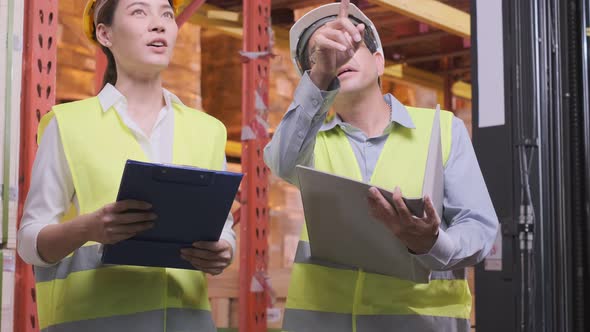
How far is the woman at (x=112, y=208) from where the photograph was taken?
6.68 feet

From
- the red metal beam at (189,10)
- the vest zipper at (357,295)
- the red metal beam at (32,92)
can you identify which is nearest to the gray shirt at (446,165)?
the vest zipper at (357,295)

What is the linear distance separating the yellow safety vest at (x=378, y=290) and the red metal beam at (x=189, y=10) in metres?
2.53

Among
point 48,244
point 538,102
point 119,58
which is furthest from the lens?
point 538,102

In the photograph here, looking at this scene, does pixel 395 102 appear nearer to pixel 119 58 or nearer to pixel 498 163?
pixel 119 58

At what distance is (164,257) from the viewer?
6.75ft

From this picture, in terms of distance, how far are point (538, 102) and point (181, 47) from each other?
260cm

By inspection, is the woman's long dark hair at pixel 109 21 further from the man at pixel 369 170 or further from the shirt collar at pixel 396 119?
the shirt collar at pixel 396 119

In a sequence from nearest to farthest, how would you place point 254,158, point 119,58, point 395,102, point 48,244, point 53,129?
1. point 48,244
2. point 53,129
3. point 119,58
4. point 395,102
5. point 254,158

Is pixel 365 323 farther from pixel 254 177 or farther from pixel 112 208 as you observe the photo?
pixel 254 177

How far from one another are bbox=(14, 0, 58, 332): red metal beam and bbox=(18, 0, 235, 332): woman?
750 mm

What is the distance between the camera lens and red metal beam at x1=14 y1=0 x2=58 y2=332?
9.63 ft

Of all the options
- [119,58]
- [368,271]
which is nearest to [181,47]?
[119,58]

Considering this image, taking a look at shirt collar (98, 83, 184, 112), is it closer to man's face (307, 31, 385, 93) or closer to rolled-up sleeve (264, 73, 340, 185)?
rolled-up sleeve (264, 73, 340, 185)

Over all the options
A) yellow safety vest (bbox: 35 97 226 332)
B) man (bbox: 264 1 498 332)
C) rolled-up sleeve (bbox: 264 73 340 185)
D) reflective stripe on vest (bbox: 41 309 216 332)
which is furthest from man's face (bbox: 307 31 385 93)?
reflective stripe on vest (bbox: 41 309 216 332)
